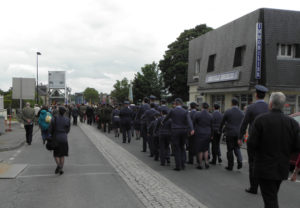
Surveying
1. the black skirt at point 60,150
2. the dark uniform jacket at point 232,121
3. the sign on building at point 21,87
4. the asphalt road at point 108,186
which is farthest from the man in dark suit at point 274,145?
the sign on building at point 21,87

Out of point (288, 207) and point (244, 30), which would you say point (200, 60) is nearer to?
point (244, 30)

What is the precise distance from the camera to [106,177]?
25.1 ft

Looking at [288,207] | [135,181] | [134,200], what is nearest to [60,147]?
[135,181]

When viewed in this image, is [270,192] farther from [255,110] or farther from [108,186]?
[108,186]

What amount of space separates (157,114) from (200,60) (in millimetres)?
24780

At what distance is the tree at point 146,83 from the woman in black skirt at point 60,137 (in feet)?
183

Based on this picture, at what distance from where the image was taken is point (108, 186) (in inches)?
267

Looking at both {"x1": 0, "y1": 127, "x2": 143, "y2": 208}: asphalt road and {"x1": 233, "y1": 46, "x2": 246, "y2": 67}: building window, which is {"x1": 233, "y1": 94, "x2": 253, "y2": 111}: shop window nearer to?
{"x1": 233, "y1": 46, "x2": 246, "y2": 67}: building window

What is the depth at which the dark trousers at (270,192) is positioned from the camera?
3949mm

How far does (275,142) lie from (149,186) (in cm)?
343

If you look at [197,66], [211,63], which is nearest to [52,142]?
[211,63]

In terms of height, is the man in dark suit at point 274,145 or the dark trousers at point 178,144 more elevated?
the man in dark suit at point 274,145

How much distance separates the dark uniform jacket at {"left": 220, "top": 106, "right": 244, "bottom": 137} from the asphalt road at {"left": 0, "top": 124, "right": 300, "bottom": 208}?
1.02 m

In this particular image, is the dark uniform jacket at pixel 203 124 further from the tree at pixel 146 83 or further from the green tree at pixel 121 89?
the green tree at pixel 121 89
